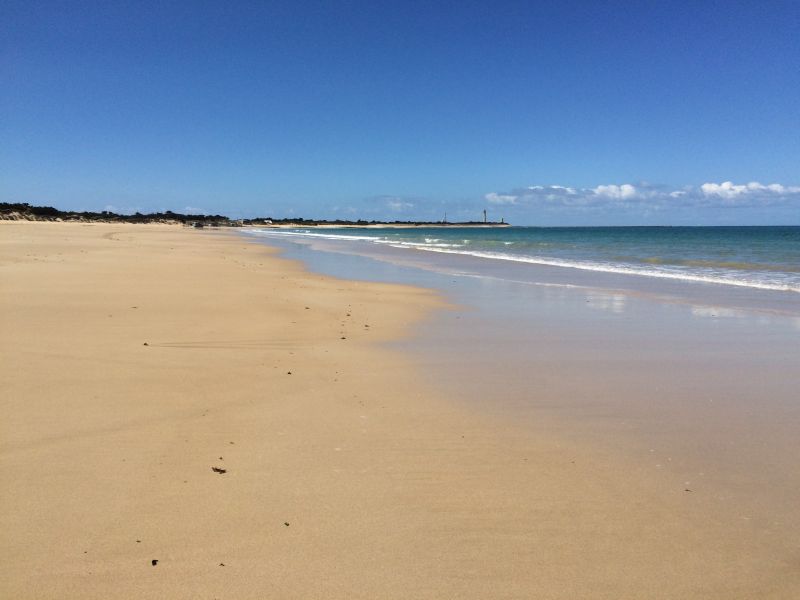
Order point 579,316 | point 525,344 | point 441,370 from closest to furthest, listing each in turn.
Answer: point 441,370 → point 525,344 → point 579,316

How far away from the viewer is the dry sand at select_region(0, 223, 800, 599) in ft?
8.83

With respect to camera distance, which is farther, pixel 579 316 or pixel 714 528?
pixel 579 316

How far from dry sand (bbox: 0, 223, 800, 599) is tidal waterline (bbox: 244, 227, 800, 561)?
25cm

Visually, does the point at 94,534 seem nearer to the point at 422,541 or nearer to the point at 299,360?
the point at 422,541

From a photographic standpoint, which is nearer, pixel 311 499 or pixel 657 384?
pixel 311 499

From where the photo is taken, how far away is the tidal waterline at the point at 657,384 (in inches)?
147

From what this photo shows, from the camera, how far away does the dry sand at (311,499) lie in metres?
2.69

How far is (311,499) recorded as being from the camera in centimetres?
341

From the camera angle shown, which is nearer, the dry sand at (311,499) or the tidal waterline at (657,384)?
the dry sand at (311,499)

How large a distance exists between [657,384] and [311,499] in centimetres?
A: 420

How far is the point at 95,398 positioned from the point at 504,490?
A: 3688 mm

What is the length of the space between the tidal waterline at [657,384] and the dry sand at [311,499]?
0.25 meters

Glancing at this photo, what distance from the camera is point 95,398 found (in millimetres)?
5105

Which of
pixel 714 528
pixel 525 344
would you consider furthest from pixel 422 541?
pixel 525 344
